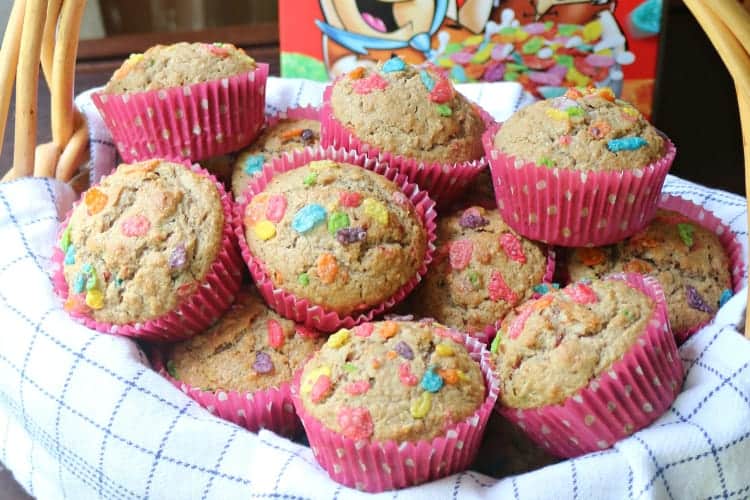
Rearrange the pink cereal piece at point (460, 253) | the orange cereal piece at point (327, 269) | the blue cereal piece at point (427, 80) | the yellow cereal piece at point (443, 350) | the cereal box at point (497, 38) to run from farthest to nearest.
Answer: the cereal box at point (497, 38) → the blue cereal piece at point (427, 80) → the pink cereal piece at point (460, 253) → the orange cereal piece at point (327, 269) → the yellow cereal piece at point (443, 350)

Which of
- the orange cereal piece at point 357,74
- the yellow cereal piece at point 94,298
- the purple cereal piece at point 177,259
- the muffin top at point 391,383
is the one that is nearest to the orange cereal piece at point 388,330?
the muffin top at point 391,383

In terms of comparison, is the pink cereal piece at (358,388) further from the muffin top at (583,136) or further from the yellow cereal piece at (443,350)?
the muffin top at (583,136)

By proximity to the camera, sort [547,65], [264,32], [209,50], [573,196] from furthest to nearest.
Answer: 1. [264,32]
2. [547,65]
3. [209,50]
4. [573,196]

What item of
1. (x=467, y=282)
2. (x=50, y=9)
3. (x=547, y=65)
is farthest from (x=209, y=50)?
(x=547, y=65)

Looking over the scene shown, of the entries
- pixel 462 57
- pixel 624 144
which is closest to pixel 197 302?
pixel 624 144

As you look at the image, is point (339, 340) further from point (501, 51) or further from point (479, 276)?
point (501, 51)

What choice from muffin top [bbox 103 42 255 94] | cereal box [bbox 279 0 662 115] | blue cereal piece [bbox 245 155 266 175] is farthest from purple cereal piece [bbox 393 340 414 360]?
cereal box [bbox 279 0 662 115]

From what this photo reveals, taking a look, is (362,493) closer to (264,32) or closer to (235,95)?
(235,95)
